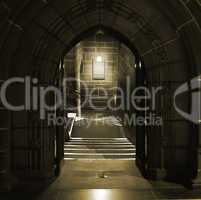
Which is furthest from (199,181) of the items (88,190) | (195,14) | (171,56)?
(195,14)

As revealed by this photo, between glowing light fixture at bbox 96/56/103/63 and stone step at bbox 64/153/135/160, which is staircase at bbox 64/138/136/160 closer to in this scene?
stone step at bbox 64/153/135/160

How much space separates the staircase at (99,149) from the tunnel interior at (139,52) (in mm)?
2448

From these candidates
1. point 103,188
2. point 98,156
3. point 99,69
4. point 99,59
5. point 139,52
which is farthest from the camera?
point 99,69

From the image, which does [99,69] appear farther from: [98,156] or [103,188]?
[103,188]

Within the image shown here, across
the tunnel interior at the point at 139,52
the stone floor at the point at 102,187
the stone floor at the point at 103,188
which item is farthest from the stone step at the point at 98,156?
the tunnel interior at the point at 139,52

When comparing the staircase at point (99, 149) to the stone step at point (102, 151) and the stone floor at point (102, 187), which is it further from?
the stone floor at point (102, 187)

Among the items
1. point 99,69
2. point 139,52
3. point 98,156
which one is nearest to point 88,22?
point 139,52

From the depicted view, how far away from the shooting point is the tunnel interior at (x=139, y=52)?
667 cm

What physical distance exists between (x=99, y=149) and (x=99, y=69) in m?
8.84

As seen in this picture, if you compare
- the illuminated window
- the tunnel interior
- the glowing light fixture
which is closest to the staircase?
the tunnel interior

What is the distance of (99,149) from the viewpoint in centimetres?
1167

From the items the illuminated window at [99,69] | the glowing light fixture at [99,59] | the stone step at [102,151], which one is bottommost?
the stone step at [102,151]

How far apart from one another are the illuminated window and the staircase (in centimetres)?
705

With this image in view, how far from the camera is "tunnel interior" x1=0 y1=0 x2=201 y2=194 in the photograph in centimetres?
667
